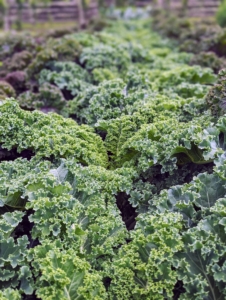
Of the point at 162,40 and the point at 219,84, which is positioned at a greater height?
the point at 219,84

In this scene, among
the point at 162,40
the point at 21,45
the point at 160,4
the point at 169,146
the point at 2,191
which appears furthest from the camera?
the point at 160,4

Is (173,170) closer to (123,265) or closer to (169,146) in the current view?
(169,146)

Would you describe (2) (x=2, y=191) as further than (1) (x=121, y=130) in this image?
No

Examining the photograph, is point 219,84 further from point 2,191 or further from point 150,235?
point 2,191

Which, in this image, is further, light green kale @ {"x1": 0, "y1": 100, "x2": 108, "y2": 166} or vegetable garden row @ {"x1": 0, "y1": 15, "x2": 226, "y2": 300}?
light green kale @ {"x1": 0, "y1": 100, "x2": 108, "y2": 166}

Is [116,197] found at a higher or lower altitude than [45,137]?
lower

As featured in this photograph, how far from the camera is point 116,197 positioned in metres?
3.86

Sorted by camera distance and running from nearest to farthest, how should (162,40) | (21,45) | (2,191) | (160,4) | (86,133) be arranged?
(2,191), (86,133), (21,45), (162,40), (160,4)

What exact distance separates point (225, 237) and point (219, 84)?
1.88 meters

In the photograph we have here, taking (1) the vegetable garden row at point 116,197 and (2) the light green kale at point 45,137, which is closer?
(1) the vegetable garden row at point 116,197

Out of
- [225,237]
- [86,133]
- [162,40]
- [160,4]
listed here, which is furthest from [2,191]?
[160,4]

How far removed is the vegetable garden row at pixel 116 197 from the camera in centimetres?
277

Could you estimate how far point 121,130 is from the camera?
420 centimetres

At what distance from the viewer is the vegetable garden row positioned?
2.77m
